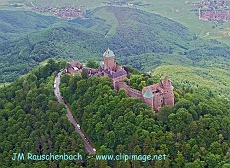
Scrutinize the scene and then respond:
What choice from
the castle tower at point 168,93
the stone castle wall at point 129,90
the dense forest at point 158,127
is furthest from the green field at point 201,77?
the castle tower at point 168,93

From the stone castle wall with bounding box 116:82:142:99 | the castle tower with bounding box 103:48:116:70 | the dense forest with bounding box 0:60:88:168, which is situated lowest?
the dense forest with bounding box 0:60:88:168

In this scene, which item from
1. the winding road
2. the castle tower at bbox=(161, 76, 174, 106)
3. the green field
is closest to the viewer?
the winding road

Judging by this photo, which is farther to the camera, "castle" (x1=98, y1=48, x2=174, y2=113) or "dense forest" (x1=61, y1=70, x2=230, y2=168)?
"castle" (x1=98, y1=48, x2=174, y2=113)

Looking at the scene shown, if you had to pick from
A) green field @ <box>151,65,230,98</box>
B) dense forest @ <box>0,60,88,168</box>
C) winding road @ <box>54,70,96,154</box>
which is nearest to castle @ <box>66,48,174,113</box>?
winding road @ <box>54,70,96,154</box>

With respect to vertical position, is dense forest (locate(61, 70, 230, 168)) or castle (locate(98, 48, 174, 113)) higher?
castle (locate(98, 48, 174, 113))

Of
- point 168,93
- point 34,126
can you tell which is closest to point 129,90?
point 168,93

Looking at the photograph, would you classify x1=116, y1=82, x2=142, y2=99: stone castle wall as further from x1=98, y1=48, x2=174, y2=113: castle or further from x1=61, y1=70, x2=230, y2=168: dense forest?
x1=61, y1=70, x2=230, y2=168: dense forest

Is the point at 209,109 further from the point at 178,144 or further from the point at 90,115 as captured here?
the point at 90,115

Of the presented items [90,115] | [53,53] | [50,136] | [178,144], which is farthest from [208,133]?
[53,53]
